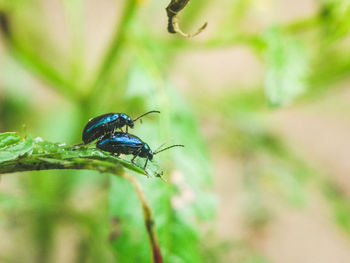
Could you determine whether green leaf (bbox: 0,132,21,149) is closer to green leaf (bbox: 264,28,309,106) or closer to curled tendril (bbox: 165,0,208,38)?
curled tendril (bbox: 165,0,208,38)

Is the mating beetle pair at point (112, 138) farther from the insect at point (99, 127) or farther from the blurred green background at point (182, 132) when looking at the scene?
the blurred green background at point (182, 132)

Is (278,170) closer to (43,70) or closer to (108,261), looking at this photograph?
(108,261)

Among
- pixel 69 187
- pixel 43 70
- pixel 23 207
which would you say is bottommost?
pixel 23 207

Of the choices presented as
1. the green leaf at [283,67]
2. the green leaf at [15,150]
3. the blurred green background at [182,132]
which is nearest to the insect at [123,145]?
the green leaf at [15,150]

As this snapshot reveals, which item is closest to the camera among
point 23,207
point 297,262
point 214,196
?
point 214,196

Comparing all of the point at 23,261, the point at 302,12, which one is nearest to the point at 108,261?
the point at 23,261

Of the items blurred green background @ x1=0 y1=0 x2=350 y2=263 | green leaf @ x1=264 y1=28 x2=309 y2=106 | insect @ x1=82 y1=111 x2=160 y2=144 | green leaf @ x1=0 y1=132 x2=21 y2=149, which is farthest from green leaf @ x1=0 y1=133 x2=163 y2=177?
green leaf @ x1=264 y1=28 x2=309 y2=106

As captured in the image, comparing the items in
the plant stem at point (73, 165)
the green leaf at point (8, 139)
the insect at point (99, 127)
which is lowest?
the plant stem at point (73, 165)
